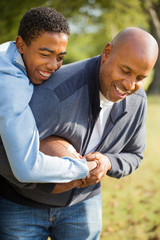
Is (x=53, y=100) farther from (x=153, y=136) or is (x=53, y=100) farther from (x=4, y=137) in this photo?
(x=153, y=136)

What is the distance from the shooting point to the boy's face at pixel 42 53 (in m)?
2.40

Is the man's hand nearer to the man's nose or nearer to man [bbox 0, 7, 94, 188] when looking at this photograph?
man [bbox 0, 7, 94, 188]

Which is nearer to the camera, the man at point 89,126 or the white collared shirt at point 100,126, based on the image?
the man at point 89,126

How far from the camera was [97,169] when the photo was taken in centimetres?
245

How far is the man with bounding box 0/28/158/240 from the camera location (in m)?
2.28

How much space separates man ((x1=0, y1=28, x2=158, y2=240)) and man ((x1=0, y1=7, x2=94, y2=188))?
0.13m

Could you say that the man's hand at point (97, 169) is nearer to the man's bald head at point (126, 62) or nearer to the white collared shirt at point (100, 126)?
the white collared shirt at point (100, 126)

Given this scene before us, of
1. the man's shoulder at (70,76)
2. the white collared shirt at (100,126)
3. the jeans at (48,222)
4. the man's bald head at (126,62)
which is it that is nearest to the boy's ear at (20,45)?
the man's shoulder at (70,76)

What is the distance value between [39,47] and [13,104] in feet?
2.10

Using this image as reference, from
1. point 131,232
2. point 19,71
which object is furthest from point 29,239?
point 131,232

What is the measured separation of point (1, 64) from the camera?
2133 millimetres

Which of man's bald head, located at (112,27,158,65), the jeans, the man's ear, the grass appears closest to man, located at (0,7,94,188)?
the man's ear

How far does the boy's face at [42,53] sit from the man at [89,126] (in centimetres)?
9

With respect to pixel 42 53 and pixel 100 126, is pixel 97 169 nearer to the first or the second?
pixel 100 126
